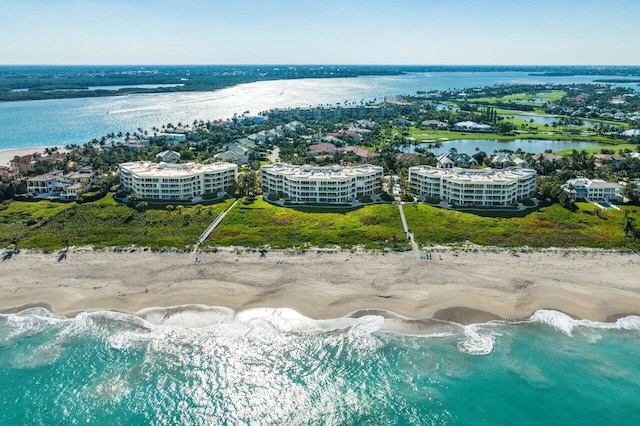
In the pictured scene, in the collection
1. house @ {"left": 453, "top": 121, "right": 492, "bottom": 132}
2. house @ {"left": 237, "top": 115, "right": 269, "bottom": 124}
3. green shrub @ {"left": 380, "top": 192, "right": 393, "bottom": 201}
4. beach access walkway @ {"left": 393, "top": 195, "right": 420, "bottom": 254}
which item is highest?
house @ {"left": 237, "top": 115, "right": 269, "bottom": 124}

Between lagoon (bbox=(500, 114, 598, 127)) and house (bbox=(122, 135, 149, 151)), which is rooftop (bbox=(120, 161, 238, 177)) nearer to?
house (bbox=(122, 135, 149, 151))

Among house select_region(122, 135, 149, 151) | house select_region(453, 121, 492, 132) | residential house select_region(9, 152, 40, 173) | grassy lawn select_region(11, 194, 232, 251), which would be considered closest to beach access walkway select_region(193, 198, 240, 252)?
grassy lawn select_region(11, 194, 232, 251)

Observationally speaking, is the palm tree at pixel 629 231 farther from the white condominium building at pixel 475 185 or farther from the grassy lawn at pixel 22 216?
the grassy lawn at pixel 22 216

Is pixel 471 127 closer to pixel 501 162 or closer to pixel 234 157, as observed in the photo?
pixel 501 162

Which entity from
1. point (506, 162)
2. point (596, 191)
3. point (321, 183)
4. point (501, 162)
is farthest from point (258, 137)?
point (596, 191)

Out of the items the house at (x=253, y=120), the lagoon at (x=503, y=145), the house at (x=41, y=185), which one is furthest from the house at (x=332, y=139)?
the house at (x=41, y=185)

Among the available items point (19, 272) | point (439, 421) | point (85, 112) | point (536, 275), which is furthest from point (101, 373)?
point (85, 112)
